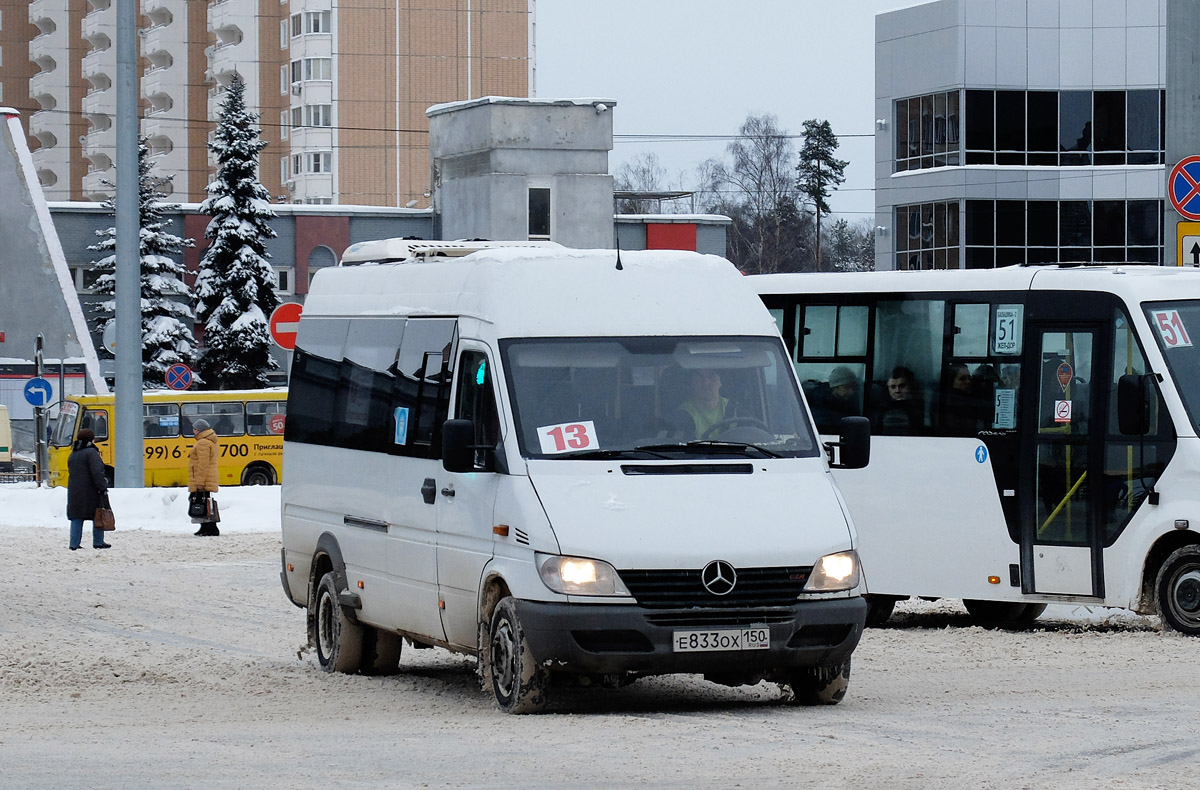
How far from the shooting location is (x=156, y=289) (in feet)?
232

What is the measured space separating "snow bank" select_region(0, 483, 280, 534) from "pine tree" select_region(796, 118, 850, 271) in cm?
8042

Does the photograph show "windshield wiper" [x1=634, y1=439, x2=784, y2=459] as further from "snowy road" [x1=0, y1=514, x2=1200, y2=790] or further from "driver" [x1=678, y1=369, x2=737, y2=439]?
"snowy road" [x1=0, y1=514, x2=1200, y2=790]

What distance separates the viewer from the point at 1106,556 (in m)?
15.0

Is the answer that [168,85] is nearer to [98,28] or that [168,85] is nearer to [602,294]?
[98,28]

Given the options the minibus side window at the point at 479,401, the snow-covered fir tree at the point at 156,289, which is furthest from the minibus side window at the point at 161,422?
the minibus side window at the point at 479,401

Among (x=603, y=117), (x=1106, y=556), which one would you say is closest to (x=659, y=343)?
(x=1106, y=556)

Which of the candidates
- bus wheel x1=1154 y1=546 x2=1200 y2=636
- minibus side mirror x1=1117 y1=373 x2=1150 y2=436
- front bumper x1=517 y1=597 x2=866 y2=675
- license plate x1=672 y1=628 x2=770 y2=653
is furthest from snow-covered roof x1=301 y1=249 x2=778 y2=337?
bus wheel x1=1154 y1=546 x2=1200 y2=636

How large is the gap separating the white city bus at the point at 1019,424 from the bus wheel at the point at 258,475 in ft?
109

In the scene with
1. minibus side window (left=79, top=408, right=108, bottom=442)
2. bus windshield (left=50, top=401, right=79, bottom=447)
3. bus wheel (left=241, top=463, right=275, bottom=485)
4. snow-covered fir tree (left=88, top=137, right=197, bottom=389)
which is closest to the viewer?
minibus side window (left=79, top=408, right=108, bottom=442)

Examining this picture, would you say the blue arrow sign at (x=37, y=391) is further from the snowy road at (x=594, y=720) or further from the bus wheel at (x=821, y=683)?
the bus wheel at (x=821, y=683)

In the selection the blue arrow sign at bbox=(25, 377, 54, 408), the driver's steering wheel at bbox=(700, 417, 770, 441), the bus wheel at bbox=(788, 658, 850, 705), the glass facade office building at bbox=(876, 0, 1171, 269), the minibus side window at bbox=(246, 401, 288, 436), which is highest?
the glass facade office building at bbox=(876, 0, 1171, 269)

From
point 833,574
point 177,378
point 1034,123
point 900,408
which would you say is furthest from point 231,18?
point 833,574

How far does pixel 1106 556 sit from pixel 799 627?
18.0 ft

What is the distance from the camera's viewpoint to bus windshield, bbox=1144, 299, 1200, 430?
14664 mm
